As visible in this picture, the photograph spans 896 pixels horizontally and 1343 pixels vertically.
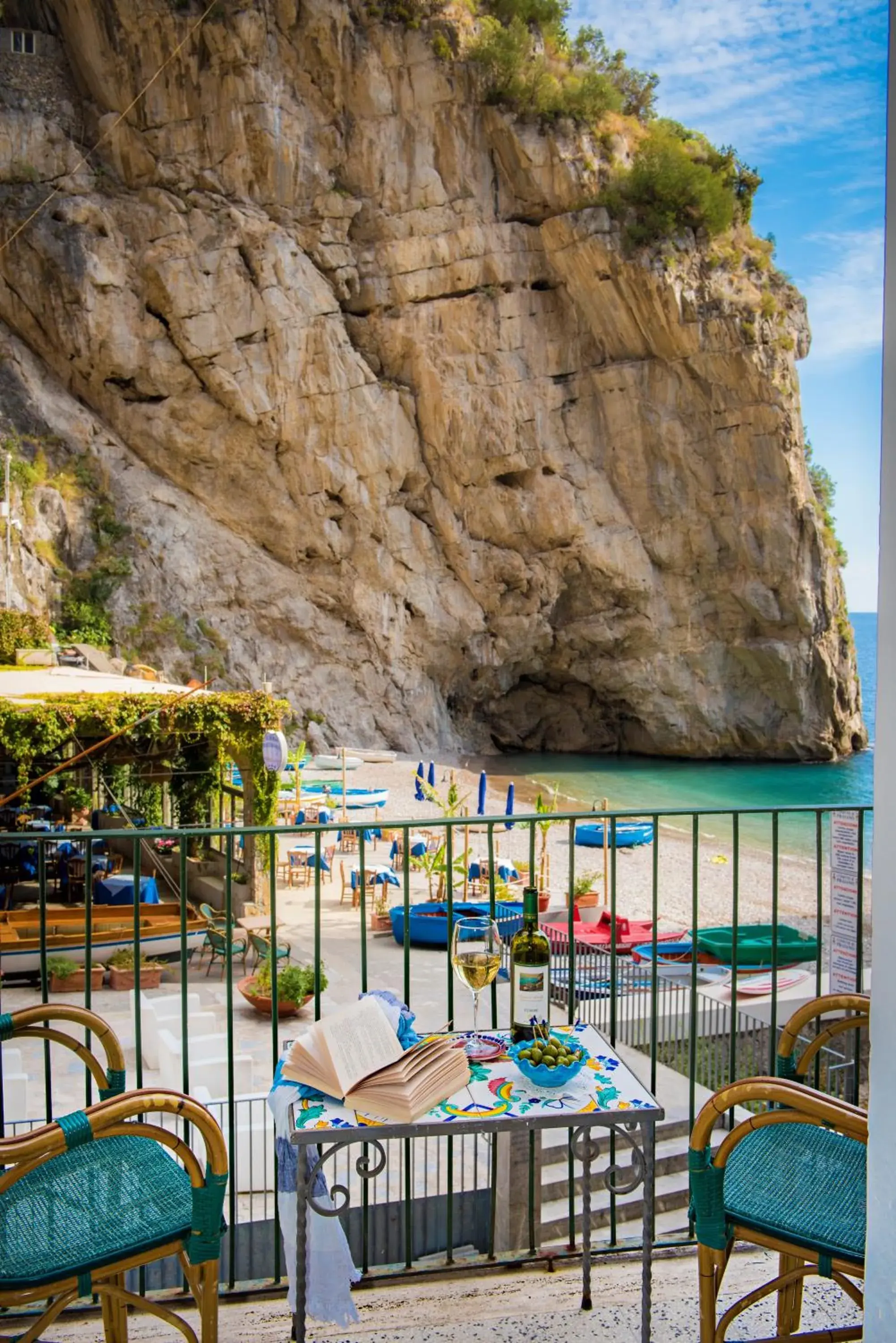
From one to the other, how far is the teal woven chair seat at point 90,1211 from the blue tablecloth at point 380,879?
475 inches

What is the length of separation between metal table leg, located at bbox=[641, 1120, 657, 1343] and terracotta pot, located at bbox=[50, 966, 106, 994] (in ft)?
27.6

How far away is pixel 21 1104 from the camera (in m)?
5.95

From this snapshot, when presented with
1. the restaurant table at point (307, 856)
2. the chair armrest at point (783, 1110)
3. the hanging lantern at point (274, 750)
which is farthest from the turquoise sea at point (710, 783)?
the chair armrest at point (783, 1110)

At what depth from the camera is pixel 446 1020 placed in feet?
24.3

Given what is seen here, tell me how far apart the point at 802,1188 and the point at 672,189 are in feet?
111

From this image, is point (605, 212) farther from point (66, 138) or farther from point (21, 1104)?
point (21, 1104)

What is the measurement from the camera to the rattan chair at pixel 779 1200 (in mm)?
2127

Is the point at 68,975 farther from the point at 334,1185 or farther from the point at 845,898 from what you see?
the point at 334,1185

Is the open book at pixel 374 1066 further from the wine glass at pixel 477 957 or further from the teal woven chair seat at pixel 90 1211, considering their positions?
the teal woven chair seat at pixel 90 1211

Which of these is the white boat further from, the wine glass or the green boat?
the wine glass

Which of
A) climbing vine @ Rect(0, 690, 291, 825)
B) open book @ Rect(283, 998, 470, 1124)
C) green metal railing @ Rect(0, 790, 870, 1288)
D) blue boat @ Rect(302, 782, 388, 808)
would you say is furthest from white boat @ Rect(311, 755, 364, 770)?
open book @ Rect(283, 998, 470, 1124)

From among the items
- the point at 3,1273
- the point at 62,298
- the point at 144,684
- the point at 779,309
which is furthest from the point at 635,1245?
the point at 779,309

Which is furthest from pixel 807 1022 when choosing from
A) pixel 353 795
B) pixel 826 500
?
pixel 826 500

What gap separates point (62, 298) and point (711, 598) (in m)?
22.3
